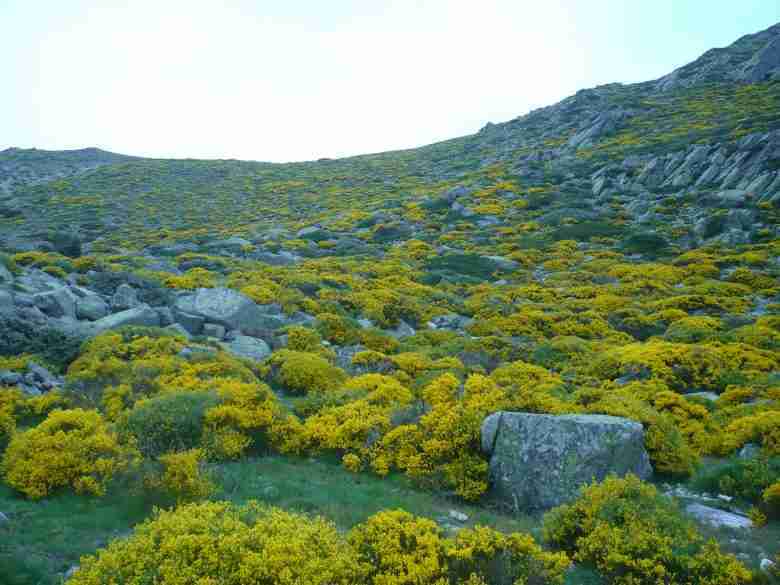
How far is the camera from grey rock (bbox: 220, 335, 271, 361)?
16.1 meters

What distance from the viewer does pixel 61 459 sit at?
8305 millimetres

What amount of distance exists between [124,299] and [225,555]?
15.7m

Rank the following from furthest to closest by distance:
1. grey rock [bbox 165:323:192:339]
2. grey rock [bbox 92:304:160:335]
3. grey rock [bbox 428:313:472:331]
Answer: grey rock [bbox 428:313:472:331] < grey rock [bbox 165:323:192:339] < grey rock [bbox 92:304:160:335]

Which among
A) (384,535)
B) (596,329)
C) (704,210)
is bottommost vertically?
(596,329)

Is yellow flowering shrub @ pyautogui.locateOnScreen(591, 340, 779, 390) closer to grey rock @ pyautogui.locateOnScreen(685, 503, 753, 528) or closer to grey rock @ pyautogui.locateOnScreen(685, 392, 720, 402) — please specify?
grey rock @ pyautogui.locateOnScreen(685, 392, 720, 402)

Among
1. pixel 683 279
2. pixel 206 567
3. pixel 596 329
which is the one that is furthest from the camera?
pixel 683 279

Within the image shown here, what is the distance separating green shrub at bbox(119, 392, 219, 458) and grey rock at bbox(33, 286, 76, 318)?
27.3 ft

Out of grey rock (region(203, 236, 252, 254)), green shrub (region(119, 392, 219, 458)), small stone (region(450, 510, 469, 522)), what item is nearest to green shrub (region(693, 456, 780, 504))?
small stone (region(450, 510, 469, 522))

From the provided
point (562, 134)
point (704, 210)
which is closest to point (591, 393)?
point (704, 210)

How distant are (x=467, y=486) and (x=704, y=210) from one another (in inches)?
1525

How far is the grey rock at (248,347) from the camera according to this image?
16109 millimetres

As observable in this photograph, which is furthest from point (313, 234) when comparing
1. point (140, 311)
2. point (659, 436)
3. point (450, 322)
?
point (659, 436)

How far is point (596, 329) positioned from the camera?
2055 centimetres

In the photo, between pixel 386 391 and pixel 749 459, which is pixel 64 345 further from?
pixel 749 459
